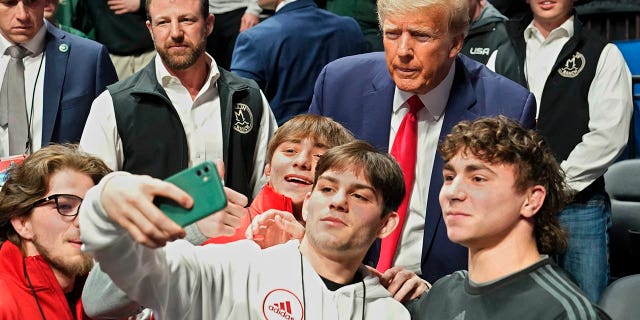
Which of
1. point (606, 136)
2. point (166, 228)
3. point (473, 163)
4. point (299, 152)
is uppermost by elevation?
point (166, 228)

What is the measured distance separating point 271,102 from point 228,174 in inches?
46.4

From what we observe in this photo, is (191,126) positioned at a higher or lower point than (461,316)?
→ lower

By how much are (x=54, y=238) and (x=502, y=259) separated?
1586 mm

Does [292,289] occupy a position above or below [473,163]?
below

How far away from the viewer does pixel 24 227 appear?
13.7ft

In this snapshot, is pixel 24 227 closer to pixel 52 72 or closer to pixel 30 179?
pixel 30 179

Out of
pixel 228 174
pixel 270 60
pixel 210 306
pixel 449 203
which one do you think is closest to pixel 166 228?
pixel 210 306

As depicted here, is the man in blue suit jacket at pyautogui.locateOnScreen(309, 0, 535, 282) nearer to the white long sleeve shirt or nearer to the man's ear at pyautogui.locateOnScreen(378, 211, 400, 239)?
the man's ear at pyautogui.locateOnScreen(378, 211, 400, 239)

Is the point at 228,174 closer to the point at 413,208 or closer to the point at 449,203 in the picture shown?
the point at 413,208

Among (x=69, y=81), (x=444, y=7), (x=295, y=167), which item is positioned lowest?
(x=69, y=81)

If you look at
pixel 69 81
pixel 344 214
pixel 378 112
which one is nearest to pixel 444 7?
pixel 378 112

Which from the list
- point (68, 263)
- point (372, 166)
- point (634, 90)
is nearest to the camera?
point (372, 166)

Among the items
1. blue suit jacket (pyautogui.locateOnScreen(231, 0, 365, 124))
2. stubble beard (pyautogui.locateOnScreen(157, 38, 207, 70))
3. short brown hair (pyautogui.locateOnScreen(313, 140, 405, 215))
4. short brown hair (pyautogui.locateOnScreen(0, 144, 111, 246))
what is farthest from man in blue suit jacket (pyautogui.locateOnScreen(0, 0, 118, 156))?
short brown hair (pyautogui.locateOnScreen(313, 140, 405, 215))

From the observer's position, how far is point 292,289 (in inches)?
138
